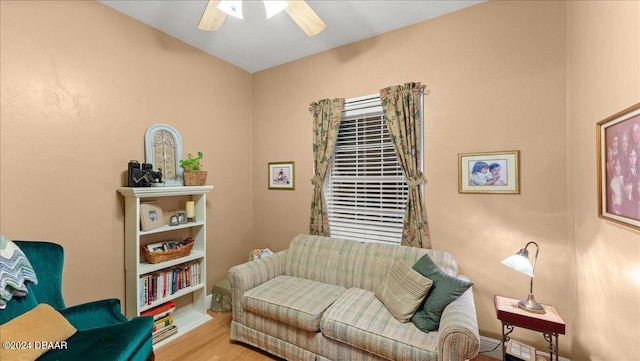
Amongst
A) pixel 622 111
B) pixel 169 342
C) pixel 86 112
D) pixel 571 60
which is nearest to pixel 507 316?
pixel 622 111

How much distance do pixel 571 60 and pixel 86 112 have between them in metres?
3.71

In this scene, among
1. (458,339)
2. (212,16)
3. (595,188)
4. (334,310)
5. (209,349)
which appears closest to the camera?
(458,339)

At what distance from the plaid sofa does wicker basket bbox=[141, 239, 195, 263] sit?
621 millimetres

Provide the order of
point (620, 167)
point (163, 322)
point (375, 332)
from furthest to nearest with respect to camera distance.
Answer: point (163, 322), point (375, 332), point (620, 167)

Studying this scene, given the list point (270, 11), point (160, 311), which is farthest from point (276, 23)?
point (160, 311)

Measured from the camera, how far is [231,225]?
130 inches

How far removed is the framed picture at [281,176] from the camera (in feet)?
10.7

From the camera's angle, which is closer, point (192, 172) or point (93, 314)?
point (93, 314)

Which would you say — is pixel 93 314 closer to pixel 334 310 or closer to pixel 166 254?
pixel 166 254

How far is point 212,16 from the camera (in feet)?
5.96

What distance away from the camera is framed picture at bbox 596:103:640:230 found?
1150 millimetres

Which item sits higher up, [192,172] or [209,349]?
[192,172]

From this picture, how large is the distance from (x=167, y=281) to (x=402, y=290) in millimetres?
2118

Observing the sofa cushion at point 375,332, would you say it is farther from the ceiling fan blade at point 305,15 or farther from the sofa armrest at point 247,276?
the ceiling fan blade at point 305,15
